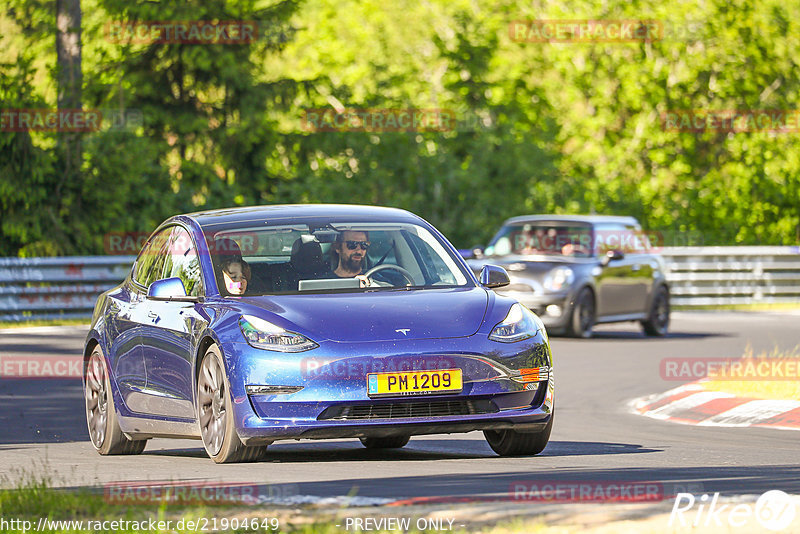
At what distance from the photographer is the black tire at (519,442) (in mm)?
9766

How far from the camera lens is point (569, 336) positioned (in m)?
23.3

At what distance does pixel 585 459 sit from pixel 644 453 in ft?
2.20

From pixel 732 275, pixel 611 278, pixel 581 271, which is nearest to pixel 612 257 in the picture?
pixel 611 278

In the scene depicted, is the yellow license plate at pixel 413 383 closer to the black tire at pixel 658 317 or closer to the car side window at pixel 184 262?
the car side window at pixel 184 262

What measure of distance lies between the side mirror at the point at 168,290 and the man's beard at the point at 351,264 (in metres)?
0.93

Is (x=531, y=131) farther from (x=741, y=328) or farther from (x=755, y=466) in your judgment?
(x=755, y=466)

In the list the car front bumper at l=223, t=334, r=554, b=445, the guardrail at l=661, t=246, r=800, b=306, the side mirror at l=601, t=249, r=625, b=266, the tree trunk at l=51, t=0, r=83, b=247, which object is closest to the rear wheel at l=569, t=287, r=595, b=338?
the side mirror at l=601, t=249, r=625, b=266

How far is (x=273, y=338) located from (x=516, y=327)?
1.41 meters

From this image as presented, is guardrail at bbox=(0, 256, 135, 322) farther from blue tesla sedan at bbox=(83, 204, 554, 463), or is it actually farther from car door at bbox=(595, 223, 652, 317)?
blue tesla sedan at bbox=(83, 204, 554, 463)

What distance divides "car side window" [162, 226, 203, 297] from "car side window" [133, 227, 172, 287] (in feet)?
0.37

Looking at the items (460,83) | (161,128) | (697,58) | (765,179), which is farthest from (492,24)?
(161,128)

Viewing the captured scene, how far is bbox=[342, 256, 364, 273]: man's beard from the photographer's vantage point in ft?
33.0

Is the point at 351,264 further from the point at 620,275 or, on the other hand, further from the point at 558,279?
the point at 620,275

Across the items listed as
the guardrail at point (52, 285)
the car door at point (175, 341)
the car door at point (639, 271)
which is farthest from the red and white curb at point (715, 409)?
the guardrail at point (52, 285)
